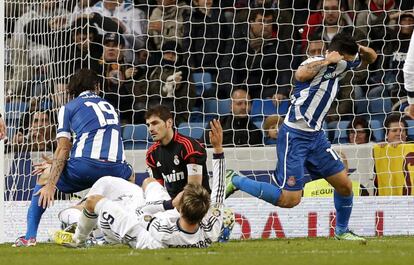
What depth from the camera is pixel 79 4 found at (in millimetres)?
16953

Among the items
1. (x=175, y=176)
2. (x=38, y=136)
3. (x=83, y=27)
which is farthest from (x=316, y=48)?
(x=175, y=176)

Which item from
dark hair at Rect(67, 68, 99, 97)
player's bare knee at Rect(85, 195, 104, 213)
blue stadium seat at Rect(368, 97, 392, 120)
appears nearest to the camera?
player's bare knee at Rect(85, 195, 104, 213)

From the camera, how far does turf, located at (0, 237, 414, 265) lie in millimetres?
8766

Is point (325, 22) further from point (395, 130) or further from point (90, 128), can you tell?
point (90, 128)

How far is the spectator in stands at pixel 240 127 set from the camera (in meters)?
16.0

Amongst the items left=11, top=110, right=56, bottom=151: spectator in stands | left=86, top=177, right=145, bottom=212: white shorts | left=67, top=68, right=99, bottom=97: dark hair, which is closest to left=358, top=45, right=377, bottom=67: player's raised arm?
left=67, top=68, right=99, bottom=97: dark hair

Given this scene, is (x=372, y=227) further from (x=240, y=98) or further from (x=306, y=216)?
(x=240, y=98)

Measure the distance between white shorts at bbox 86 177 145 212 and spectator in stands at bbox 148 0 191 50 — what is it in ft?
21.8

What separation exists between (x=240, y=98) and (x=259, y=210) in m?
2.27

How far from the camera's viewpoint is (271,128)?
16.2 m

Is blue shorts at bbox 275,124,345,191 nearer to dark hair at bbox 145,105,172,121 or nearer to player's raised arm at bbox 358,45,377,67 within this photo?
player's raised arm at bbox 358,45,377,67

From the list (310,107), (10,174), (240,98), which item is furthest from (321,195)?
(10,174)

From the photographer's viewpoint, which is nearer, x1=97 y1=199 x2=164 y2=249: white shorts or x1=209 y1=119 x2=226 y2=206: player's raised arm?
x1=97 y1=199 x2=164 y2=249: white shorts

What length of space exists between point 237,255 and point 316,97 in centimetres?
314
